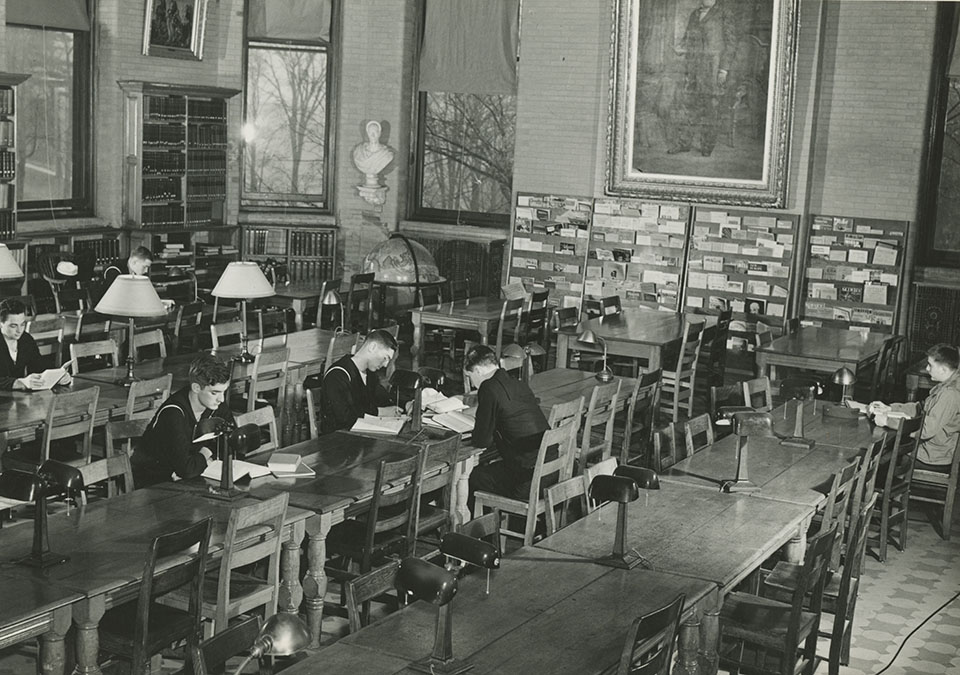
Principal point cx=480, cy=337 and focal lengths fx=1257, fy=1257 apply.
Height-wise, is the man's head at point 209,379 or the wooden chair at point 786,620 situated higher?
the man's head at point 209,379

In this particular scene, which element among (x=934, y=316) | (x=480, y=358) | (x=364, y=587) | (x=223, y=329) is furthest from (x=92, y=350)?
(x=934, y=316)

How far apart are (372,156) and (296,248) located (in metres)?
1.47

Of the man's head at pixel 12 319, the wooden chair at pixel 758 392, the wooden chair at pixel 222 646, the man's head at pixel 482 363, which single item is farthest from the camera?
the wooden chair at pixel 758 392

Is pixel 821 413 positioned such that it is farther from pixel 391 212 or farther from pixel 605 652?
pixel 391 212

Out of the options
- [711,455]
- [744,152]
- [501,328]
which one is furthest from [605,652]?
[744,152]

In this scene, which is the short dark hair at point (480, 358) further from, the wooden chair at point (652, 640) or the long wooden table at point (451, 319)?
the long wooden table at point (451, 319)

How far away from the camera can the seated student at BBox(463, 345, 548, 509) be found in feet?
23.2

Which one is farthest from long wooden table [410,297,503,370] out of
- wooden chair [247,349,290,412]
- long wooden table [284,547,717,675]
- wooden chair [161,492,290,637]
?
long wooden table [284,547,717,675]

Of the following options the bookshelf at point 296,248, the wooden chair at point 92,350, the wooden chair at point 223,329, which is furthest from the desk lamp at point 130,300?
the bookshelf at point 296,248

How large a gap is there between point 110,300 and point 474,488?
270 cm

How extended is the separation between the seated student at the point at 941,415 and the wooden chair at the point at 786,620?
300cm

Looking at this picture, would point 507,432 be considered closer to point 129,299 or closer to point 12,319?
point 129,299

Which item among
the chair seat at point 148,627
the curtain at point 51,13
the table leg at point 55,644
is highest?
the curtain at point 51,13

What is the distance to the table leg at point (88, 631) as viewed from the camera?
172 inches
